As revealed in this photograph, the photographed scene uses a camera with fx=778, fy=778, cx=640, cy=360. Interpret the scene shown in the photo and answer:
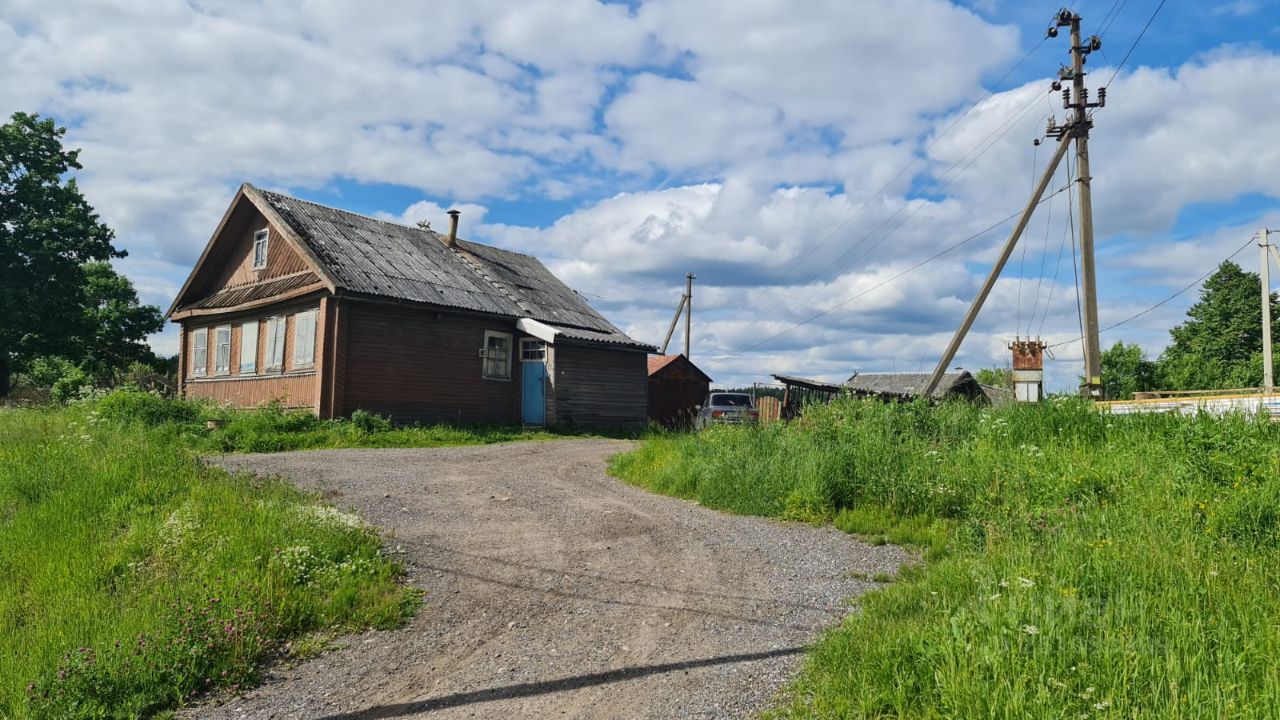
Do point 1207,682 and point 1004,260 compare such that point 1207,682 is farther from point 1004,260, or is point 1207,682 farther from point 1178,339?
point 1178,339

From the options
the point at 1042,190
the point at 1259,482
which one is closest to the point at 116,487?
the point at 1259,482

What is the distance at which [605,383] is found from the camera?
78.2 feet

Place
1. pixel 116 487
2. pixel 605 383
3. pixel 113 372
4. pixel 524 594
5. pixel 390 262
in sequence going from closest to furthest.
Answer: pixel 524 594
pixel 116 487
pixel 390 262
pixel 605 383
pixel 113 372

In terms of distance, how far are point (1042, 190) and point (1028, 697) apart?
1901cm

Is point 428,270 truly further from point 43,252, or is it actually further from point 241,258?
point 43,252

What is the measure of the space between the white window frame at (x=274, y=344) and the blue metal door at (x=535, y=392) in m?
6.45

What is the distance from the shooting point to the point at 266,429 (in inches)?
658

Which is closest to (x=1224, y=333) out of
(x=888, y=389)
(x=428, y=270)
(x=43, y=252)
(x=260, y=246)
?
(x=888, y=389)

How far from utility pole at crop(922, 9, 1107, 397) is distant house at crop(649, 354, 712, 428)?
11.0m

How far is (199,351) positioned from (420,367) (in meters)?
8.69

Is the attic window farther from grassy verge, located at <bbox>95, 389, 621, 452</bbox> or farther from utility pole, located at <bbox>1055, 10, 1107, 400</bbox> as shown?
utility pole, located at <bbox>1055, 10, 1107, 400</bbox>

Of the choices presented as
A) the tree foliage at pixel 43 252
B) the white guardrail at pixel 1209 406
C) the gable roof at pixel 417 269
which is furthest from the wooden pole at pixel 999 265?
the tree foliage at pixel 43 252

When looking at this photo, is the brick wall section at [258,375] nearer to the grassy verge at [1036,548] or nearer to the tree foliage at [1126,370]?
the grassy verge at [1036,548]

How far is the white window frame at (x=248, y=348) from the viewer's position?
70.4ft
